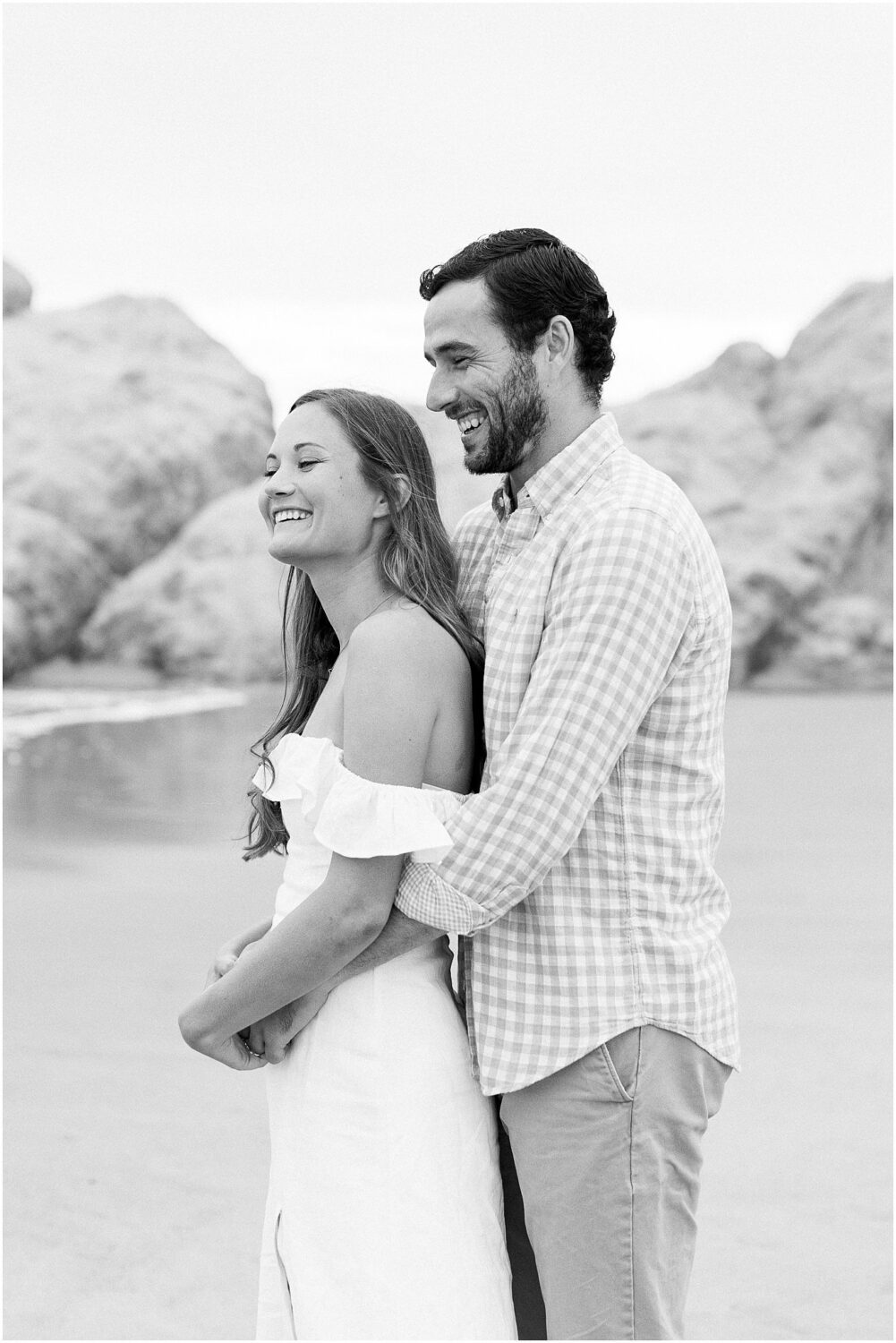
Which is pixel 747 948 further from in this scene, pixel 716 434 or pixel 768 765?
pixel 716 434

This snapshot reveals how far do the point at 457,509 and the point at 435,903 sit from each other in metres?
17.3

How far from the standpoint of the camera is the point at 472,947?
2.05m

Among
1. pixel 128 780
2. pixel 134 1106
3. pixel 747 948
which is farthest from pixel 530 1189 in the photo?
pixel 128 780

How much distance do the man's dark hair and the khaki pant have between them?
102 centimetres

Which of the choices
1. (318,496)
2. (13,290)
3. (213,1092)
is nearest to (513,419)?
(318,496)

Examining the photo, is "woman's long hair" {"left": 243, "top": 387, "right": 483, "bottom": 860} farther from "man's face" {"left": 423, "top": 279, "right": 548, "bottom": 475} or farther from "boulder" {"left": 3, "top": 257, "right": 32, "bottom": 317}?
"boulder" {"left": 3, "top": 257, "right": 32, "bottom": 317}

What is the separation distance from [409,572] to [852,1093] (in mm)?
3314

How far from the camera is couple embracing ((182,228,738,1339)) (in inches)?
74.8

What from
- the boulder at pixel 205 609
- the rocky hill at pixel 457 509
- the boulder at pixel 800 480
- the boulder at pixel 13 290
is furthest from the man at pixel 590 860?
the boulder at pixel 13 290

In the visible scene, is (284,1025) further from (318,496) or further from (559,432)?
(559,432)

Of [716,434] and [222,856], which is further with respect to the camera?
[716,434]

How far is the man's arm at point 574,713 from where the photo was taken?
1834mm

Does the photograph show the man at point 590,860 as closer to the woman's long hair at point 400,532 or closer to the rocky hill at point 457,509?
the woman's long hair at point 400,532

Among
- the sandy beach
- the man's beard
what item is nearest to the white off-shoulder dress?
the man's beard
